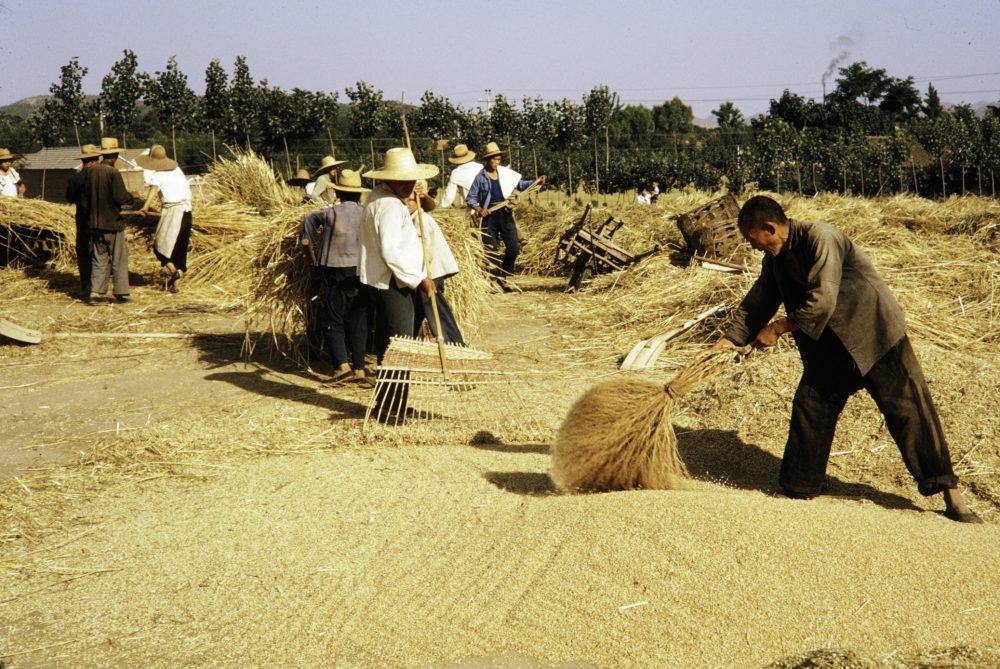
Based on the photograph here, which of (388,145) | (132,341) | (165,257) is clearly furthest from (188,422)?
(388,145)

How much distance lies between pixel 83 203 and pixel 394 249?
5.79m

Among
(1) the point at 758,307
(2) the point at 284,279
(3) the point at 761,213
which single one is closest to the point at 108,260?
(2) the point at 284,279

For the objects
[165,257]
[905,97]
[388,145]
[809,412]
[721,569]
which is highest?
[905,97]

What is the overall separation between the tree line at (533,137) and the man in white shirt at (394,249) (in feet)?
60.5

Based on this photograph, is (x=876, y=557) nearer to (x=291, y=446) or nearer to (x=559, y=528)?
(x=559, y=528)

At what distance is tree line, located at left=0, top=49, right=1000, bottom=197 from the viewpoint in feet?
80.9

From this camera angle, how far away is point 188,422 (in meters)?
6.03

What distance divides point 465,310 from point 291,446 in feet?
8.11

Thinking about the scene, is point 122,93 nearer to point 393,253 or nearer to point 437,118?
point 437,118

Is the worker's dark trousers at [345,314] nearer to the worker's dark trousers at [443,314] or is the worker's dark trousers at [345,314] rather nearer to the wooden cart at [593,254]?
the worker's dark trousers at [443,314]

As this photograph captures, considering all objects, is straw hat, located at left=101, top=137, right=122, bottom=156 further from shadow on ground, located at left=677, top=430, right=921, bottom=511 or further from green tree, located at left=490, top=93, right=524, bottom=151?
green tree, located at left=490, top=93, right=524, bottom=151

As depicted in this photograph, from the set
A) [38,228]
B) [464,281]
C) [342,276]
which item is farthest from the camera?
[38,228]

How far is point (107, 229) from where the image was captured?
10023 millimetres

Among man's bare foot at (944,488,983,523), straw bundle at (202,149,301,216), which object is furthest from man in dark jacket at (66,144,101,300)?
man's bare foot at (944,488,983,523)
